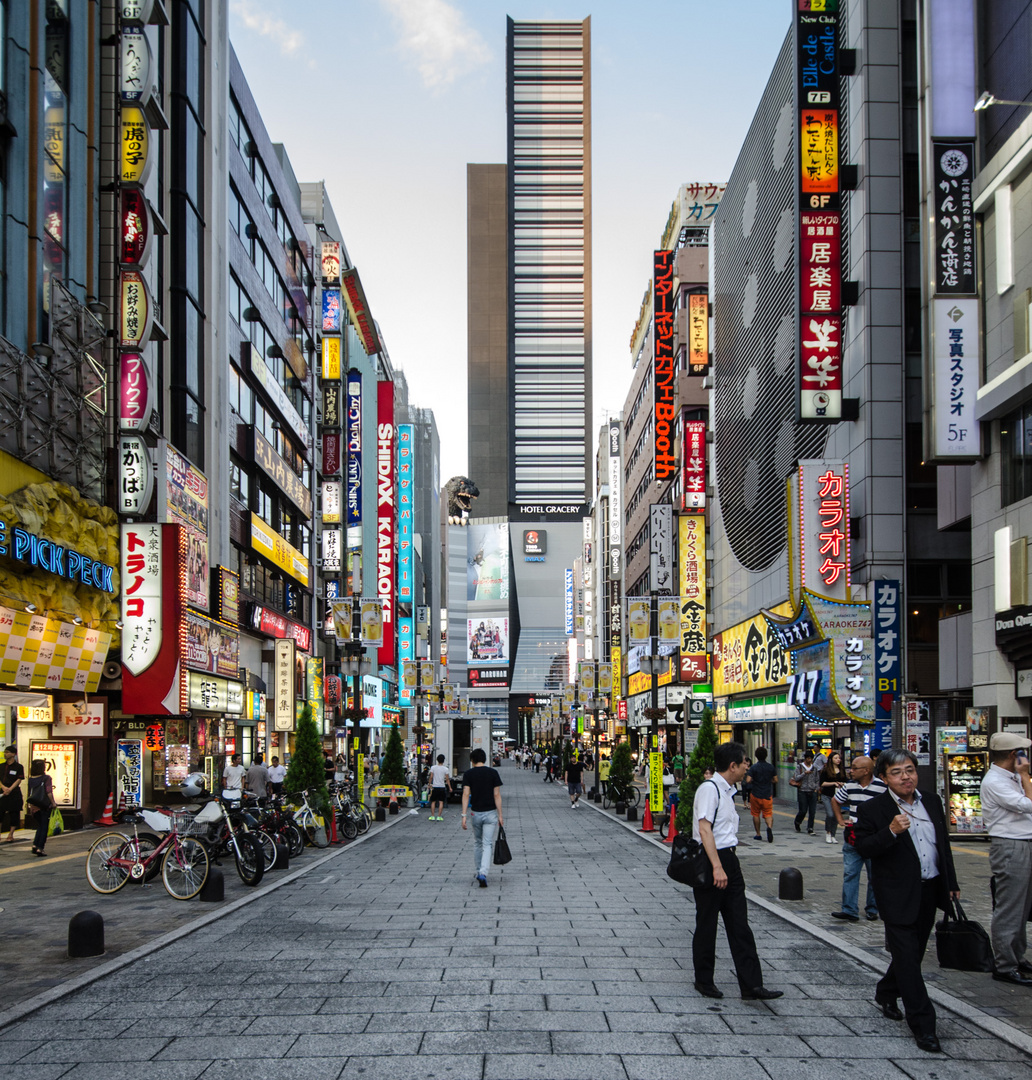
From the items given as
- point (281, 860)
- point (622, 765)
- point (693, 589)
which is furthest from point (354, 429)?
point (281, 860)

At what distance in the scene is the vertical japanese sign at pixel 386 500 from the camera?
3046 inches

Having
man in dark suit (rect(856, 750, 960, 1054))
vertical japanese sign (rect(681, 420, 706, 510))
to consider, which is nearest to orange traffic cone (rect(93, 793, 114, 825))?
man in dark suit (rect(856, 750, 960, 1054))

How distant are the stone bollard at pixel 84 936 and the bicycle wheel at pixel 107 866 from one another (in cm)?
506

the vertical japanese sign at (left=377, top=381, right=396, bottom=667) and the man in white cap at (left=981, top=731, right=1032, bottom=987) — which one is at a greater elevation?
the vertical japanese sign at (left=377, top=381, right=396, bottom=667)

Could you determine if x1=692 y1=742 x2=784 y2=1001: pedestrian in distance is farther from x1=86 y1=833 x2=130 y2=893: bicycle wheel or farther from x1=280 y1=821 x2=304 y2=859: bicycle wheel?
x1=280 y1=821 x2=304 y2=859: bicycle wheel

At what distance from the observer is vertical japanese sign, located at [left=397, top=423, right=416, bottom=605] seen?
9908 cm

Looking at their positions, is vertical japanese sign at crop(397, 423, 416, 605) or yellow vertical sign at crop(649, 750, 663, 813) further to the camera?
vertical japanese sign at crop(397, 423, 416, 605)

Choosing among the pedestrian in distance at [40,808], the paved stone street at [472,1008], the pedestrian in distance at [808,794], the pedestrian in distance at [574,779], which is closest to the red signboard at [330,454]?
the pedestrian in distance at [574,779]

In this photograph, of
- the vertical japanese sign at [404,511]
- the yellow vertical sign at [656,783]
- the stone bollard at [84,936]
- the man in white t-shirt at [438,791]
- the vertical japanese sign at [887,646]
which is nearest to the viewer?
the stone bollard at [84,936]

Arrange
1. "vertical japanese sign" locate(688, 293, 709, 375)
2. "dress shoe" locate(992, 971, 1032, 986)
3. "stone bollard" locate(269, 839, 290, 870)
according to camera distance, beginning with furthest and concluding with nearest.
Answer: "vertical japanese sign" locate(688, 293, 709, 375) → "stone bollard" locate(269, 839, 290, 870) → "dress shoe" locate(992, 971, 1032, 986)

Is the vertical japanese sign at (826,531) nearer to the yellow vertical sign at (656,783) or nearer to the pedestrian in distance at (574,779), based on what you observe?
the yellow vertical sign at (656,783)

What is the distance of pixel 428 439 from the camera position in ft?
501

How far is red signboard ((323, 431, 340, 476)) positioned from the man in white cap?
54.9 metres

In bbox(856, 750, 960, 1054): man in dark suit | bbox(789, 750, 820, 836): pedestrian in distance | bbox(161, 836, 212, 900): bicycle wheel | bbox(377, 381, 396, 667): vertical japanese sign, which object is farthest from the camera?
bbox(377, 381, 396, 667): vertical japanese sign
